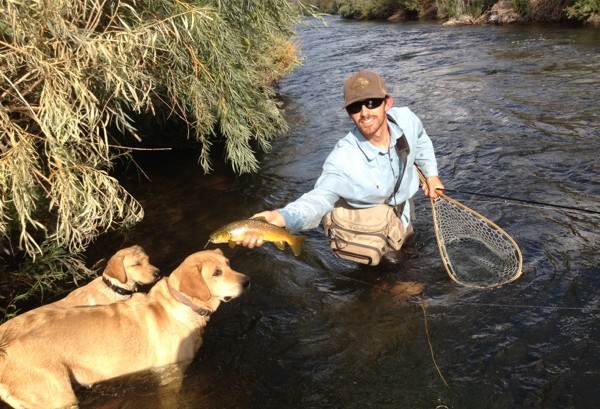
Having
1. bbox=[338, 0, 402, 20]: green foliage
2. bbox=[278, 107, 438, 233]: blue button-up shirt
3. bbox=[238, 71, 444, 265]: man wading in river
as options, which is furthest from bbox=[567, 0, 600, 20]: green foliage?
bbox=[278, 107, 438, 233]: blue button-up shirt

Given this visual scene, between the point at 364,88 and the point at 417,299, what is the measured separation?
95.6 inches

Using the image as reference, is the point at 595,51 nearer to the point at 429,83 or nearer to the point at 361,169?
the point at 429,83

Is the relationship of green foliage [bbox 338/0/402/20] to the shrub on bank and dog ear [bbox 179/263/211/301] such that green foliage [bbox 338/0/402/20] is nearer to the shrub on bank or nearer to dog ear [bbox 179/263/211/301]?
the shrub on bank

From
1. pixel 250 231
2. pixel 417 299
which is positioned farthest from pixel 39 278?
pixel 417 299

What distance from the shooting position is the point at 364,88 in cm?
494

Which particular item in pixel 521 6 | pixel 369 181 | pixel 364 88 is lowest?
pixel 369 181

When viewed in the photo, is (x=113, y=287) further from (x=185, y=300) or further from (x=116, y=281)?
(x=185, y=300)

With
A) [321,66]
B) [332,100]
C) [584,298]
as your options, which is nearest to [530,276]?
[584,298]

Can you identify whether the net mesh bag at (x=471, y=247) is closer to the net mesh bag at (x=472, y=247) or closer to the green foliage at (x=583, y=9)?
the net mesh bag at (x=472, y=247)

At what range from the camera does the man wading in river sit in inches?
195

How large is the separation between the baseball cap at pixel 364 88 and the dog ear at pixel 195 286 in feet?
7.23

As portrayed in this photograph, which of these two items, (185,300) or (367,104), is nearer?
(185,300)

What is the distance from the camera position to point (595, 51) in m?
16.6

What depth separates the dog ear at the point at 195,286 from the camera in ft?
15.3
